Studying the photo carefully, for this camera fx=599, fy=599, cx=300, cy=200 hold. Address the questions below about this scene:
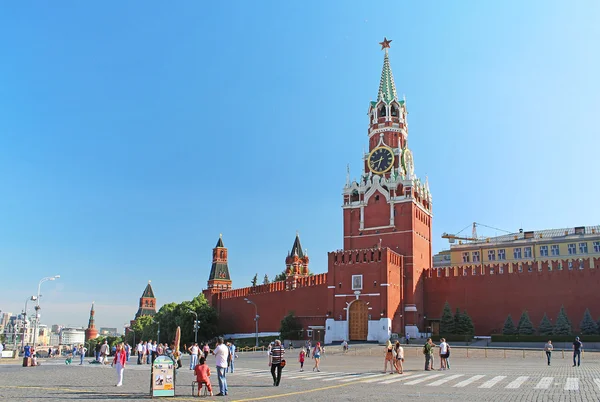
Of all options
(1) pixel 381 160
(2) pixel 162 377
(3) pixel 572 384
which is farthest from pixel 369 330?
(2) pixel 162 377

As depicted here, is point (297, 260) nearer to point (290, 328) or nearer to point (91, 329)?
point (290, 328)

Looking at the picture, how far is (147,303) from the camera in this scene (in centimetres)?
13062

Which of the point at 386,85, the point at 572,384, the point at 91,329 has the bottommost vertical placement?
the point at 91,329

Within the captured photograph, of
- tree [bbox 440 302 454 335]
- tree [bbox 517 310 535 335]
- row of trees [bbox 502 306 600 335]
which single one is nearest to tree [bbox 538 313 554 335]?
row of trees [bbox 502 306 600 335]

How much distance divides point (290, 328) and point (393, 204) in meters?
15.6

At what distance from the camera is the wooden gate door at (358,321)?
167ft

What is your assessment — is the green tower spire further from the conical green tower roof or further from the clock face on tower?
the clock face on tower

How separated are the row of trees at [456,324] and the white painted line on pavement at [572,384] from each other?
30677 millimetres

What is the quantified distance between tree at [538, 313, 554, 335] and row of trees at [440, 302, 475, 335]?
5.65m

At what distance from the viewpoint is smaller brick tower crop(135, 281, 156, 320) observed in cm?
12888

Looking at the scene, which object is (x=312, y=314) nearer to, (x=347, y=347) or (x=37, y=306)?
(x=347, y=347)

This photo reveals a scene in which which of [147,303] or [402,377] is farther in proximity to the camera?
[147,303]

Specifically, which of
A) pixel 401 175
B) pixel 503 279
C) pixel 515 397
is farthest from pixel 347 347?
pixel 515 397

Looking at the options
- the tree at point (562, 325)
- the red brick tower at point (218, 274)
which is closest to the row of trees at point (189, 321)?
the red brick tower at point (218, 274)
